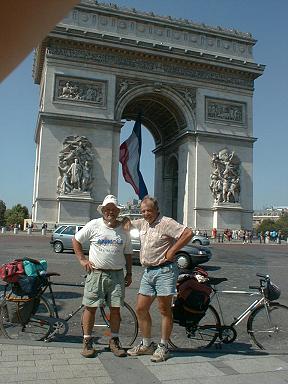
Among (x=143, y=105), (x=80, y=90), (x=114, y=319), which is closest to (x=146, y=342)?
(x=114, y=319)

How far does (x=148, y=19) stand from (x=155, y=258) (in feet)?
105

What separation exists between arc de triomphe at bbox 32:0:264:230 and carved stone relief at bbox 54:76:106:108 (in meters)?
0.07

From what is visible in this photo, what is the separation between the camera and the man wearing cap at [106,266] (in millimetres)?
4676

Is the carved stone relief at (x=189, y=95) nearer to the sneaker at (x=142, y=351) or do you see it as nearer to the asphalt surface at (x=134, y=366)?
the asphalt surface at (x=134, y=366)

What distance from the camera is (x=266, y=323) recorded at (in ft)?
16.9

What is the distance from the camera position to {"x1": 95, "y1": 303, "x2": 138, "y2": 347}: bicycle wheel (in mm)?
5086

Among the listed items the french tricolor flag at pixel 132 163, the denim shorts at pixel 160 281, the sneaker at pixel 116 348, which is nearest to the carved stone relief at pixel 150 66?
the french tricolor flag at pixel 132 163

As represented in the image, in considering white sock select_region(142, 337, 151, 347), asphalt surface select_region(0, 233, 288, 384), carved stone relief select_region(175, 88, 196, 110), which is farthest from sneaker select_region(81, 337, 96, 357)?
carved stone relief select_region(175, 88, 196, 110)

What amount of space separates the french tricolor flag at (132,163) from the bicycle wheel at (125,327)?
1120 inches

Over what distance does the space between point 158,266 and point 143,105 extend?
113 ft

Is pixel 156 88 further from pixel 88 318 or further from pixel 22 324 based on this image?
pixel 88 318

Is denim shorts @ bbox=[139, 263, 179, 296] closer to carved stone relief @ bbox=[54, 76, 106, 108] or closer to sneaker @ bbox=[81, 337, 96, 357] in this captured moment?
sneaker @ bbox=[81, 337, 96, 357]

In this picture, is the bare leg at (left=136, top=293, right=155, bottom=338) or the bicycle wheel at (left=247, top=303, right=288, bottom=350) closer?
the bare leg at (left=136, top=293, right=155, bottom=338)

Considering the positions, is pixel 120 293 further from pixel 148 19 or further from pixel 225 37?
pixel 225 37
